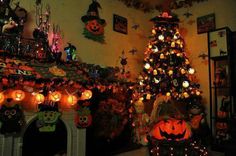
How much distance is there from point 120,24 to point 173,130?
243cm

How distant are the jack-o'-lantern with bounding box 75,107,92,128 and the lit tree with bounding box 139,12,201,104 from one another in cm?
129

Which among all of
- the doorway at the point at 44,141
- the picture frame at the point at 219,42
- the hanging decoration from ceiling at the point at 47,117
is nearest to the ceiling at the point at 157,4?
the picture frame at the point at 219,42

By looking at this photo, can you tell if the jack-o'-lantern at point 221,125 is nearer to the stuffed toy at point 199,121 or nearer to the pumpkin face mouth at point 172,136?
the stuffed toy at point 199,121

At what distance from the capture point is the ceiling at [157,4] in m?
4.73

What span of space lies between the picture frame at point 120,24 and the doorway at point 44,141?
2.28 m

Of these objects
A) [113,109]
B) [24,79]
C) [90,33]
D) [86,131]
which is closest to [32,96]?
[24,79]

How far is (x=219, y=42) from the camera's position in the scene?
4.02 meters

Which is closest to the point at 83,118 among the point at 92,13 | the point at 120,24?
the point at 92,13

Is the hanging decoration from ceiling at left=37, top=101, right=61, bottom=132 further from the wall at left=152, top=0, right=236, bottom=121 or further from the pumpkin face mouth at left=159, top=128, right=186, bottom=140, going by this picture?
the wall at left=152, top=0, right=236, bottom=121

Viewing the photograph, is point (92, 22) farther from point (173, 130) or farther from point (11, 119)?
point (173, 130)

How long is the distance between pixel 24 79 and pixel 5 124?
54 centimetres

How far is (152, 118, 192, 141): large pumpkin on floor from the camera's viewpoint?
10.5ft

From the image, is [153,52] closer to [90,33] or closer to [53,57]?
Answer: [90,33]

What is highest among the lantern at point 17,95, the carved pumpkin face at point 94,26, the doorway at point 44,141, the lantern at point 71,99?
the carved pumpkin face at point 94,26
